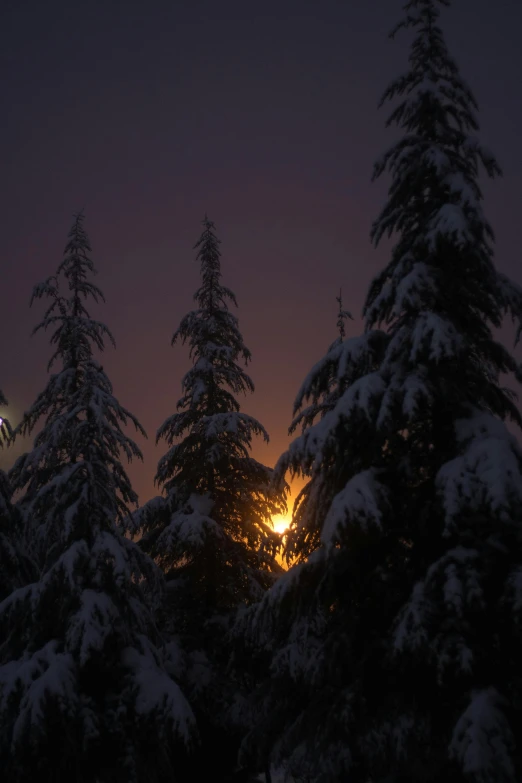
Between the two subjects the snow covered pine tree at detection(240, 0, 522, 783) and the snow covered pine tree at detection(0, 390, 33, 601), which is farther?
the snow covered pine tree at detection(0, 390, 33, 601)

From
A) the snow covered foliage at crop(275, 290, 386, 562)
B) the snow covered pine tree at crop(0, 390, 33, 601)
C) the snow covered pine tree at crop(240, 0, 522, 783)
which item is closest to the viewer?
the snow covered pine tree at crop(240, 0, 522, 783)

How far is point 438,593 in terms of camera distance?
7004 millimetres

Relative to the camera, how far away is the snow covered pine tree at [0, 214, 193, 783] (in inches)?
378

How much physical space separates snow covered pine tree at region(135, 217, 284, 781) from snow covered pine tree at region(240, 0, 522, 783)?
224 inches

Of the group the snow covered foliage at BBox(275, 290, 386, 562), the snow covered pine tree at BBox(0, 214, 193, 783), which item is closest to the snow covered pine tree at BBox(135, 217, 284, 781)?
the snow covered pine tree at BBox(0, 214, 193, 783)

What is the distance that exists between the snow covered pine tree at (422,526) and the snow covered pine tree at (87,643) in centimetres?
271

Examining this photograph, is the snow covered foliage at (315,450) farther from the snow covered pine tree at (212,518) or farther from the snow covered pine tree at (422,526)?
the snow covered pine tree at (212,518)

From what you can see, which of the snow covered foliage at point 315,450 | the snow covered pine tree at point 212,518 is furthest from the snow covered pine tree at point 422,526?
the snow covered pine tree at point 212,518

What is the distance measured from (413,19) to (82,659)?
12.4m

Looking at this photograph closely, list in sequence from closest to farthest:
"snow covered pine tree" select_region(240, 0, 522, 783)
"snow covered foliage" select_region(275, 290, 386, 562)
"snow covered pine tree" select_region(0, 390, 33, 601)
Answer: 1. "snow covered pine tree" select_region(240, 0, 522, 783)
2. "snow covered foliage" select_region(275, 290, 386, 562)
3. "snow covered pine tree" select_region(0, 390, 33, 601)

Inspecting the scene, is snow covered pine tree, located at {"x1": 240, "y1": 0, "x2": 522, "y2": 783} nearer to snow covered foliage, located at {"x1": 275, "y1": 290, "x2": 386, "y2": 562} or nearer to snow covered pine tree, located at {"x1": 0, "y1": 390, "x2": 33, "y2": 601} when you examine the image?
snow covered foliage, located at {"x1": 275, "y1": 290, "x2": 386, "y2": 562}

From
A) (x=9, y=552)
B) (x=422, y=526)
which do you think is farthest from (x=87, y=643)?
(x=422, y=526)

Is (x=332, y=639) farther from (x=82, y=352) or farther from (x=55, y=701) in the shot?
(x=82, y=352)

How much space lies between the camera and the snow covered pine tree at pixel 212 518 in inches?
580
